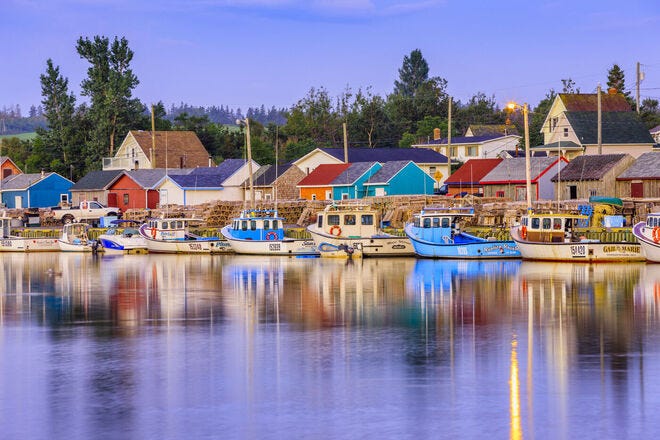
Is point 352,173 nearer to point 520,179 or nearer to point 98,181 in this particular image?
point 520,179

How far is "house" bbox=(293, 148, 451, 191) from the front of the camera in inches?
3868

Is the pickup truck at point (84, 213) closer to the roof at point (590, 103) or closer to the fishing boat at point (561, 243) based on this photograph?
the roof at point (590, 103)

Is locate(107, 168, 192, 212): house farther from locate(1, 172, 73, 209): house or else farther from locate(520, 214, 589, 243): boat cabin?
locate(520, 214, 589, 243): boat cabin

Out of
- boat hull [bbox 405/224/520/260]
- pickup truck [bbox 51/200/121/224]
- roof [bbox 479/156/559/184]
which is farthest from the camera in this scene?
pickup truck [bbox 51/200/121/224]

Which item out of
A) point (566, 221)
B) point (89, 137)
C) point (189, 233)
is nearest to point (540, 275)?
point (566, 221)

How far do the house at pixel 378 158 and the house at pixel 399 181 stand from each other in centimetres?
884

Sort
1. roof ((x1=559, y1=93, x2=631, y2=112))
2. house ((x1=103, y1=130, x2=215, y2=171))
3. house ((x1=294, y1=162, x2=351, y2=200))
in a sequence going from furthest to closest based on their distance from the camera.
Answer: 1. house ((x1=103, y1=130, x2=215, y2=171))
2. roof ((x1=559, y1=93, x2=631, y2=112))
3. house ((x1=294, y1=162, x2=351, y2=200))

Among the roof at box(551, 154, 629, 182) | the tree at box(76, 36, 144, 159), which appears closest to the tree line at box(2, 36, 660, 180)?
Answer: the tree at box(76, 36, 144, 159)

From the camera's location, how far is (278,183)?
93.8 m

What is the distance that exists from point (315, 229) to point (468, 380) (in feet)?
121

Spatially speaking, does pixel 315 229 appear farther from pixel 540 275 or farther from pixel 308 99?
pixel 308 99

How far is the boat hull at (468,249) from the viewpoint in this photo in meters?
51.5

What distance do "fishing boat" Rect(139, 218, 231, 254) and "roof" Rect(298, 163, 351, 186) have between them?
25.5 meters

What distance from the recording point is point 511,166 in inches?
3314
